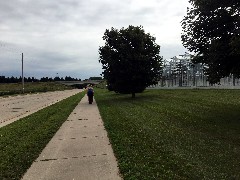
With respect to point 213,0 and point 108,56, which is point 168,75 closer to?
point 108,56

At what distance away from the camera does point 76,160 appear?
7.62m

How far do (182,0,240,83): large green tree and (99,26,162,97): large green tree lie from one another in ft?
58.5

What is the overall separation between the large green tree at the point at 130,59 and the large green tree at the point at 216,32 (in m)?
17.8

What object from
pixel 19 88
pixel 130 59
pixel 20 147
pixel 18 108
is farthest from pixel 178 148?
pixel 19 88

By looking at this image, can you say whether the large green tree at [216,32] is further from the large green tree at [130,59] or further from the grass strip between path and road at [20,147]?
the large green tree at [130,59]

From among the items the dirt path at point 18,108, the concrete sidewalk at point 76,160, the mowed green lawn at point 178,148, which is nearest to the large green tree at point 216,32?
the mowed green lawn at point 178,148

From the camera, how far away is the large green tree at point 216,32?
13.6 m

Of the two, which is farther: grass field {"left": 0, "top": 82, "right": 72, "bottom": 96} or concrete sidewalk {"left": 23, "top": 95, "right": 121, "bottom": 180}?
grass field {"left": 0, "top": 82, "right": 72, "bottom": 96}

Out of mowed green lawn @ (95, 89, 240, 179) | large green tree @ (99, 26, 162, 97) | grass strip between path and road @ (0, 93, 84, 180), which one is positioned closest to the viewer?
mowed green lawn @ (95, 89, 240, 179)

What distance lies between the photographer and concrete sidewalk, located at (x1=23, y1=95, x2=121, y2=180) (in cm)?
639

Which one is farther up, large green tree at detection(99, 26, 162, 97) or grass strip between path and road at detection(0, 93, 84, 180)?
large green tree at detection(99, 26, 162, 97)

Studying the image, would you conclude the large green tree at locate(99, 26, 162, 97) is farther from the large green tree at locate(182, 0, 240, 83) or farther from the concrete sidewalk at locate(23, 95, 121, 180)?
the concrete sidewalk at locate(23, 95, 121, 180)

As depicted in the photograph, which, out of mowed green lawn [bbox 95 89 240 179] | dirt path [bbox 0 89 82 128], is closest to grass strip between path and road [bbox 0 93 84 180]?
mowed green lawn [bbox 95 89 240 179]

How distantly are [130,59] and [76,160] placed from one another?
26.1 meters
